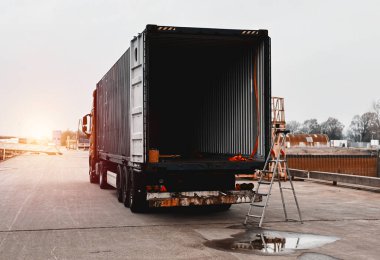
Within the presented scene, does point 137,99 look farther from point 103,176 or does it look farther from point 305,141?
point 305,141

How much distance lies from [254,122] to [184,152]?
12.6 feet

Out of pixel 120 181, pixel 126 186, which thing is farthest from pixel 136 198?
pixel 120 181

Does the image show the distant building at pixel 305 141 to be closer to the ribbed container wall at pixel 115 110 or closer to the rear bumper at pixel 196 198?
the ribbed container wall at pixel 115 110

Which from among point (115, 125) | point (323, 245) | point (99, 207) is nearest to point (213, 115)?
point (115, 125)

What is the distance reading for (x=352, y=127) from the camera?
153750 millimetres

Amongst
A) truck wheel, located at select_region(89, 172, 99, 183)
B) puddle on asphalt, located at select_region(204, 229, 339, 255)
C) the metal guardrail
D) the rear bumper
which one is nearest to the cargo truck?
the rear bumper

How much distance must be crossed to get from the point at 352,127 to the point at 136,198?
151m

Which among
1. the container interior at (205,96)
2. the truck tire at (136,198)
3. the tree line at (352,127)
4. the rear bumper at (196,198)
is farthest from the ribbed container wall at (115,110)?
the tree line at (352,127)

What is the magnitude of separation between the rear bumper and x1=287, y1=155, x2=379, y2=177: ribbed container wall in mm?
20766

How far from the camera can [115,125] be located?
14180 millimetres

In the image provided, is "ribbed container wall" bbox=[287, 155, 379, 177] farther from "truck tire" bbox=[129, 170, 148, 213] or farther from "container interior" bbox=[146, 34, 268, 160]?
"truck tire" bbox=[129, 170, 148, 213]

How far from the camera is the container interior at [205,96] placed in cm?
1126

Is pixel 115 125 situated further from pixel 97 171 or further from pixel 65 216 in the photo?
pixel 97 171

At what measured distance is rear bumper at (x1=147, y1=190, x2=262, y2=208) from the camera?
1038cm
